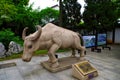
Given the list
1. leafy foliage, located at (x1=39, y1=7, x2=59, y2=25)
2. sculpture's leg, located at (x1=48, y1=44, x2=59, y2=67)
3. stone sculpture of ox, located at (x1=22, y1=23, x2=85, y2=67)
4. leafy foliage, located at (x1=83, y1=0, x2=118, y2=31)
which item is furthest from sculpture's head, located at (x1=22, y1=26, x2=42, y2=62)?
leafy foliage, located at (x1=39, y1=7, x2=59, y2=25)

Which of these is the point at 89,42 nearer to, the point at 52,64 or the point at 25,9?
the point at 52,64

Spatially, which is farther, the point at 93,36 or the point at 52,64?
the point at 93,36

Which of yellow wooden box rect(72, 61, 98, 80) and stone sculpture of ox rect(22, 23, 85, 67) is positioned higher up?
stone sculpture of ox rect(22, 23, 85, 67)

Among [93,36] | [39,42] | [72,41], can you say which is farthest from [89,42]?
[39,42]

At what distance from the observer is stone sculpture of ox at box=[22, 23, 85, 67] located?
4320 millimetres

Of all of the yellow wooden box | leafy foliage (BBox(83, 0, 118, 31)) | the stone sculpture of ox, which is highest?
leafy foliage (BBox(83, 0, 118, 31))

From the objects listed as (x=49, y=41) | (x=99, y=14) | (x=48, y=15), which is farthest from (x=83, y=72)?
(x=48, y=15)

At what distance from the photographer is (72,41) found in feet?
17.8

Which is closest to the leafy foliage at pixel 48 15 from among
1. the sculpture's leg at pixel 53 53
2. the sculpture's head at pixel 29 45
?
the sculpture's leg at pixel 53 53

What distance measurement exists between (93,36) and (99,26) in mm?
892

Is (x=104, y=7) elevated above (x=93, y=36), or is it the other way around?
(x=104, y=7)

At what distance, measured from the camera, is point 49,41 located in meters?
4.73

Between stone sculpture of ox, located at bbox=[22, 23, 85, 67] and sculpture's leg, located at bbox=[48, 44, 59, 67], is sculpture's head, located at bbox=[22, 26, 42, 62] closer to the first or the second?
stone sculpture of ox, located at bbox=[22, 23, 85, 67]

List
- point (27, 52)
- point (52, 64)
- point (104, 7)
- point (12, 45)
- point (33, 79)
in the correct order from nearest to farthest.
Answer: point (33, 79), point (27, 52), point (52, 64), point (12, 45), point (104, 7)
